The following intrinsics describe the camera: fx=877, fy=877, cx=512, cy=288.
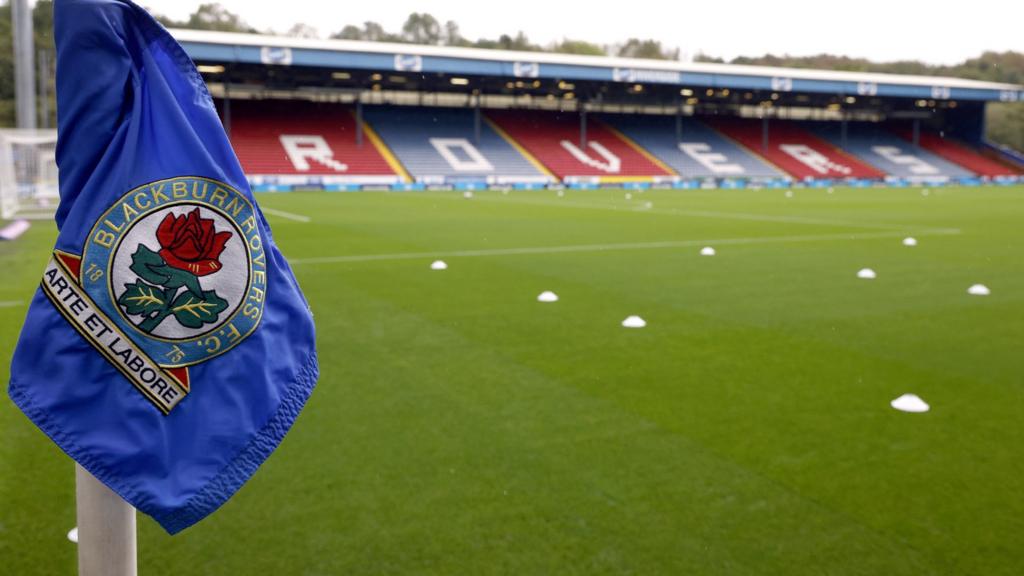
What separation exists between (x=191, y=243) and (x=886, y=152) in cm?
5140

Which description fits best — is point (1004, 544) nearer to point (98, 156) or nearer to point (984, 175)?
point (98, 156)

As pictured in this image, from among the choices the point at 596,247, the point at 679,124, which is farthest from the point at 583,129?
the point at 596,247

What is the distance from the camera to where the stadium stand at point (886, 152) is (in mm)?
45347

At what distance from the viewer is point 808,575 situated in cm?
293

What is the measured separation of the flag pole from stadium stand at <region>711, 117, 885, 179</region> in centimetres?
4316

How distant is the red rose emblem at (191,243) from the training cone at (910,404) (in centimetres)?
423

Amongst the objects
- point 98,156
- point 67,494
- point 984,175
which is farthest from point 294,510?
point 984,175

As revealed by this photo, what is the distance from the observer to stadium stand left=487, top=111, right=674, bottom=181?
3906 centimetres

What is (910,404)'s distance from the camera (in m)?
4.82

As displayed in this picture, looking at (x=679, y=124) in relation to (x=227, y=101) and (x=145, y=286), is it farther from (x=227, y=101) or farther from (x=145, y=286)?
(x=145, y=286)

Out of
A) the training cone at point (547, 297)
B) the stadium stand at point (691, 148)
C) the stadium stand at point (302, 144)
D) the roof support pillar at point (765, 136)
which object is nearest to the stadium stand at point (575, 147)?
the stadium stand at point (691, 148)

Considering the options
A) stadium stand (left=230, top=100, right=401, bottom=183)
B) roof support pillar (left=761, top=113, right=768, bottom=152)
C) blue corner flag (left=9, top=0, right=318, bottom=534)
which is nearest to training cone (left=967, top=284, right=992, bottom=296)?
blue corner flag (left=9, top=0, right=318, bottom=534)

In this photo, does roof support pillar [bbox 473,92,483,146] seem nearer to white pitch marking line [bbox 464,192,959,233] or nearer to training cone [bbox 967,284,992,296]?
white pitch marking line [bbox 464,192,959,233]

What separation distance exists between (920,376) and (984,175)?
46685mm
